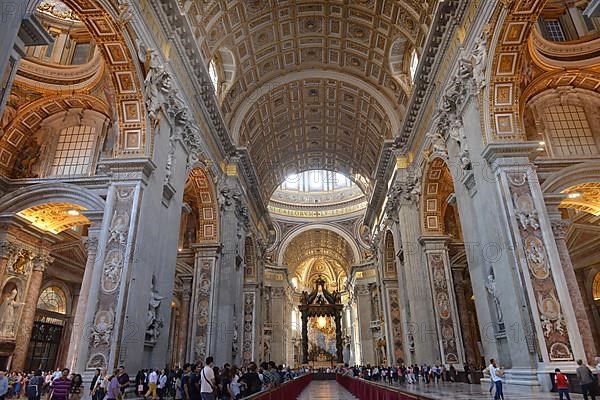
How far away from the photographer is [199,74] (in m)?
13.7

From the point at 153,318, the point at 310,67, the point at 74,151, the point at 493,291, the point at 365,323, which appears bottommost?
the point at 153,318

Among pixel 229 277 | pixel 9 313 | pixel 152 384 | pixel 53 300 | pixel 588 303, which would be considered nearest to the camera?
pixel 152 384

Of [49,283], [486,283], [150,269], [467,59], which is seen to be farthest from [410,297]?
[49,283]

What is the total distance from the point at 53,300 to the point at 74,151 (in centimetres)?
924

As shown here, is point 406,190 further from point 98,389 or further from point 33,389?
point 33,389

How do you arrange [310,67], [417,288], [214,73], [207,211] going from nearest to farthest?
1. [417,288]
2. [207,211]
3. [214,73]
4. [310,67]

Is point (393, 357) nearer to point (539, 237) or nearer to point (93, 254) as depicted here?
point (539, 237)

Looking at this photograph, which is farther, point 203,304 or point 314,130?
point 314,130

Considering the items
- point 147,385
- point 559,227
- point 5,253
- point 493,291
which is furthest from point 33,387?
point 559,227

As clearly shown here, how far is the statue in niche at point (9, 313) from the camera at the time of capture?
44.0ft

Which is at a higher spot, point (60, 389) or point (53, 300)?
point (53, 300)

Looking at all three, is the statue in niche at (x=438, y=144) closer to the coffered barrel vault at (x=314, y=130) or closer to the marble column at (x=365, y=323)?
the coffered barrel vault at (x=314, y=130)

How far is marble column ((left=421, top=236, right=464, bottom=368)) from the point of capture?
A: 14406 millimetres

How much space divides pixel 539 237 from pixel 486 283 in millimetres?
1874
